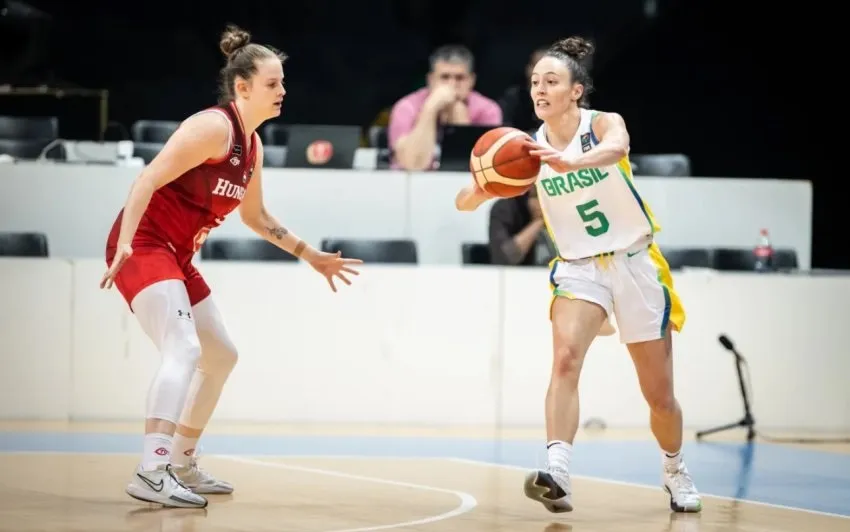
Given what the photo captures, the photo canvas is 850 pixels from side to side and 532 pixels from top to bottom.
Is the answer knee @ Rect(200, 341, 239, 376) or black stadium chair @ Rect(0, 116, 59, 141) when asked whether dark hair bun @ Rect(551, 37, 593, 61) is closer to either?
knee @ Rect(200, 341, 239, 376)

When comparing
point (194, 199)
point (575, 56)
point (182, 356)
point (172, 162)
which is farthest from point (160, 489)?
point (575, 56)

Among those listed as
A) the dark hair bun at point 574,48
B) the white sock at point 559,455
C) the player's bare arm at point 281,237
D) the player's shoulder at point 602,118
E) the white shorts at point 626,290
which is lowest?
the white sock at point 559,455

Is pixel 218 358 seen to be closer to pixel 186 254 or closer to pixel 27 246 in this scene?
pixel 186 254

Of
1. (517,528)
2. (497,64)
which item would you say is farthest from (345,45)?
(517,528)

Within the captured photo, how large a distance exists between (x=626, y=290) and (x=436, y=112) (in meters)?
5.02

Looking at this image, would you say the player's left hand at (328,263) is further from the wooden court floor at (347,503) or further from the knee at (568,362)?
the knee at (568,362)

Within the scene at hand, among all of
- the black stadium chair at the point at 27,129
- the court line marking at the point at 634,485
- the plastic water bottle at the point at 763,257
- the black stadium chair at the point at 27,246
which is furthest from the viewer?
the black stadium chair at the point at 27,129

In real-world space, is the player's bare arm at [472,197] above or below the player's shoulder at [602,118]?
below

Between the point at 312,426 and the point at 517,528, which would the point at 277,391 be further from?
the point at 517,528

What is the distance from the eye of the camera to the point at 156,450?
206 inches

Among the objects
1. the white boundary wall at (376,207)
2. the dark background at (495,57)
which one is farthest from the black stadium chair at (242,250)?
the dark background at (495,57)

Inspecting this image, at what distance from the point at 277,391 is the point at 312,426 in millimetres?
316

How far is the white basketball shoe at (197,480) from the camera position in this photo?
19.0ft

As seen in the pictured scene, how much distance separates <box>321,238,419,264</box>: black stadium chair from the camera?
368 inches
